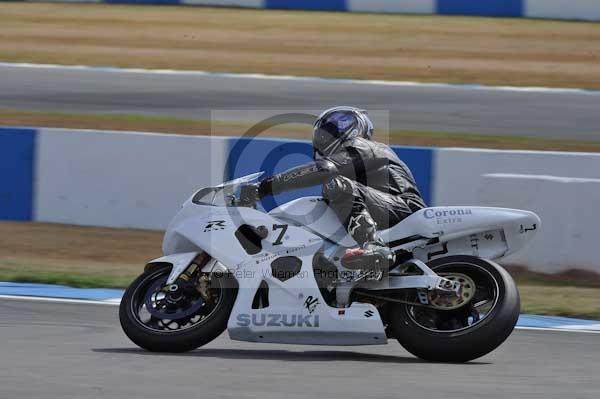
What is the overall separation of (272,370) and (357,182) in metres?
1.18

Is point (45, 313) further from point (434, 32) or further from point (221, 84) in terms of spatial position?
point (434, 32)

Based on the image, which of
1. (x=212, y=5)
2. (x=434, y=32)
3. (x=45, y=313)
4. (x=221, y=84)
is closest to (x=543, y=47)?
(x=434, y=32)

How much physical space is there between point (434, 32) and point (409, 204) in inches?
639

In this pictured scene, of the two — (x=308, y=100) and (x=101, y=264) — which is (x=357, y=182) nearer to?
Result: (x=101, y=264)

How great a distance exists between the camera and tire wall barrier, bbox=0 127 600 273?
10.1 meters

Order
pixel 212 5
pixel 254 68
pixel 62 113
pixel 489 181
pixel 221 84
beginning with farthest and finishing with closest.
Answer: pixel 212 5
pixel 254 68
pixel 221 84
pixel 62 113
pixel 489 181

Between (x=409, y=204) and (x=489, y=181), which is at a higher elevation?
(x=409, y=204)

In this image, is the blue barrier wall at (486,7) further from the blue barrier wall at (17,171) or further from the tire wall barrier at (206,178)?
the blue barrier wall at (17,171)

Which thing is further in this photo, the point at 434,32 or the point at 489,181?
the point at 434,32

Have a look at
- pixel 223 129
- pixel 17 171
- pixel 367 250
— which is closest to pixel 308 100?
pixel 223 129

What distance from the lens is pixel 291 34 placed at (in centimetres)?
2339

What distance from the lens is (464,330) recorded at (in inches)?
252

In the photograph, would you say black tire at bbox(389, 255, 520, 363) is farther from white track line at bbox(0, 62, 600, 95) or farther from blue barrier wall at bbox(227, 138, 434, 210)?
white track line at bbox(0, 62, 600, 95)

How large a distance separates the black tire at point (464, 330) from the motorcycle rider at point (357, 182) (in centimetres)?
32
